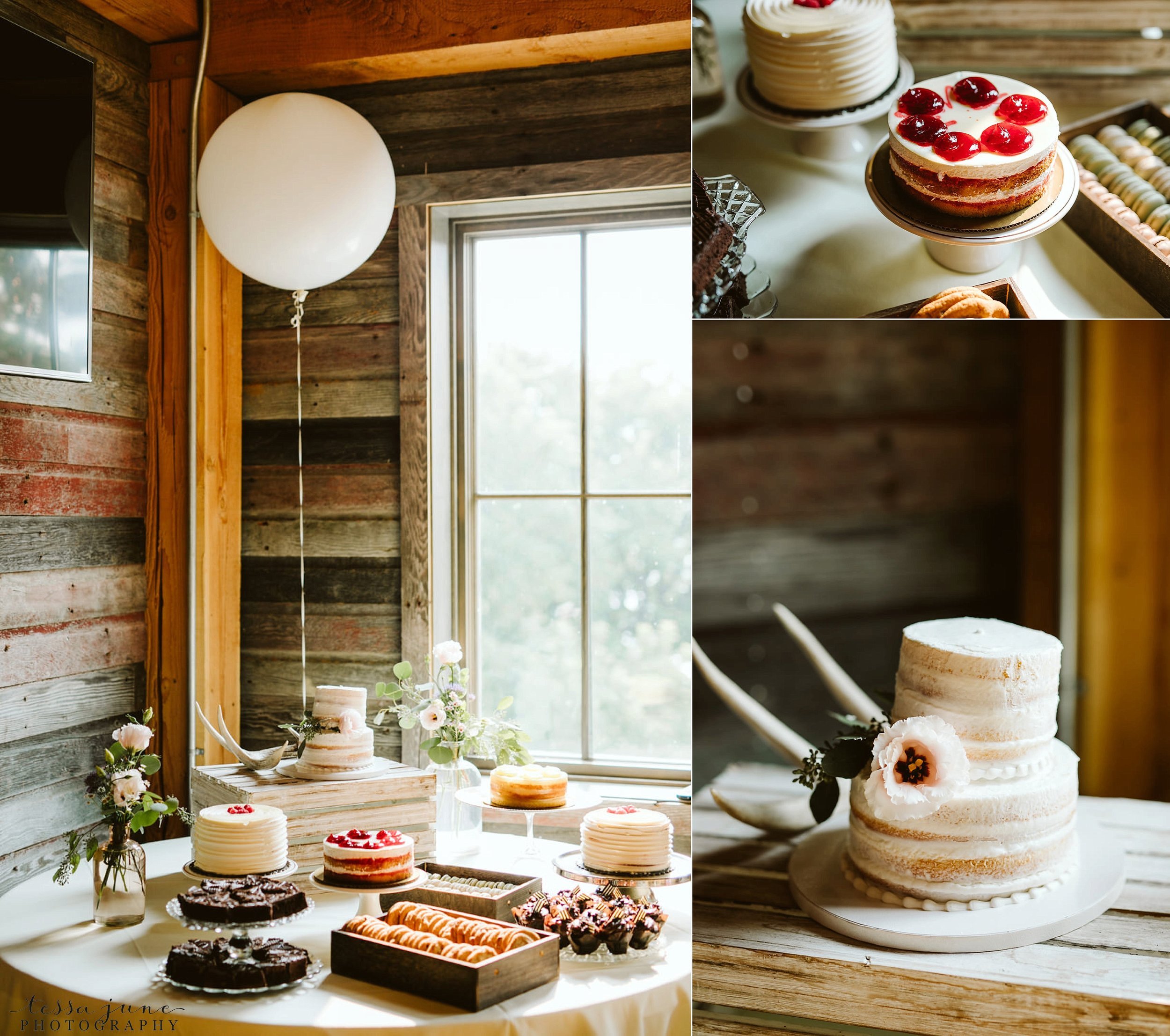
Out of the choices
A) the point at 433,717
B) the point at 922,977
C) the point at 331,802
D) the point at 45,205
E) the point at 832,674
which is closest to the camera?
the point at 922,977

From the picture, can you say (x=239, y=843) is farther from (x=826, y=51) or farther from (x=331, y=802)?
(x=826, y=51)

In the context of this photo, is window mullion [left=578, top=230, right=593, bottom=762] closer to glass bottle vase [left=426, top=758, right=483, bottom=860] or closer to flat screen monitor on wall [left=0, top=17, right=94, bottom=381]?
glass bottle vase [left=426, top=758, right=483, bottom=860]

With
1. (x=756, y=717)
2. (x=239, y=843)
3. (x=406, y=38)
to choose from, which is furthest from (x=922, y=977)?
(x=406, y=38)

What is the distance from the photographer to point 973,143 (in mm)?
914

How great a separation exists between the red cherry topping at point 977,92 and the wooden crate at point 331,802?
4.58ft

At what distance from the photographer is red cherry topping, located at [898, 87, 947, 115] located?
0.94 m

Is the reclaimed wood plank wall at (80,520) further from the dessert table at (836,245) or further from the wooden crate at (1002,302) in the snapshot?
the wooden crate at (1002,302)

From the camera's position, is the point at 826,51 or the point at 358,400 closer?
the point at 826,51

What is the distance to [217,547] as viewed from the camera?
2.37 metres

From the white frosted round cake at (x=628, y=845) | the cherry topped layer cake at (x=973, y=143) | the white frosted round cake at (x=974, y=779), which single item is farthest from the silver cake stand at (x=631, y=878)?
the cherry topped layer cake at (x=973, y=143)

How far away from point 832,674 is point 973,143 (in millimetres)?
596

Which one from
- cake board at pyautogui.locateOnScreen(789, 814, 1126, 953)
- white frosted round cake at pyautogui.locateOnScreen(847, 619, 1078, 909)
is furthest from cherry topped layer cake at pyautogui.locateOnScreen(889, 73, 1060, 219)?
cake board at pyautogui.locateOnScreen(789, 814, 1126, 953)

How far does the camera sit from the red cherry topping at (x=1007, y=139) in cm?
92

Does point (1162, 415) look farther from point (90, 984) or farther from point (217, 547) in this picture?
point (217, 547)
